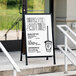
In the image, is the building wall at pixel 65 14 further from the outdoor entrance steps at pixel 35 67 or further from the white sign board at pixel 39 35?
the white sign board at pixel 39 35

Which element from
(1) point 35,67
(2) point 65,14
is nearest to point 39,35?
(1) point 35,67

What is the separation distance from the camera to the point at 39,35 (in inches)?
272

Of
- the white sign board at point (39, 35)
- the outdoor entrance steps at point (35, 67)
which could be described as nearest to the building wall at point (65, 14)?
the outdoor entrance steps at point (35, 67)

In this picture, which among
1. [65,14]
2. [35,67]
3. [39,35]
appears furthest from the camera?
[65,14]

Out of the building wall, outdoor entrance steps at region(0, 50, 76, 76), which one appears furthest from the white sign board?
the building wall

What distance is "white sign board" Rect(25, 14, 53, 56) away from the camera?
683 centimetres

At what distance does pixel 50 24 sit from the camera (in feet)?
22.9

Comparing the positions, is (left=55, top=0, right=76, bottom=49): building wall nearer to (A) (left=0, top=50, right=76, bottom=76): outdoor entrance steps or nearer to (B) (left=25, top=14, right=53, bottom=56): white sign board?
(A) (left=0, top=50, right=76, bottom=76): outdoor entrance steps

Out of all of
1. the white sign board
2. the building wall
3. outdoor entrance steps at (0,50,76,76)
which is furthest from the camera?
the building wall

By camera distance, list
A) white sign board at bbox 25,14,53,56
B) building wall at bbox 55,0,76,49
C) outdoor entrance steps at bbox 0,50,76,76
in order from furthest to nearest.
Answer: building wall at bbox 55,0,76,49 < white sign board at bbox 25,14,53,56 < outdoor entrance steps at bbox 0,50,76,76

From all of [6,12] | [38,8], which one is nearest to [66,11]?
[38,8]

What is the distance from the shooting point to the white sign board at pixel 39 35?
22.4 ft

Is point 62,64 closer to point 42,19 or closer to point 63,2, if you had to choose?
point 42,19

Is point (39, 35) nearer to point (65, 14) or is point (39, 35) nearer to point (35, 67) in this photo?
point (35, 67)
